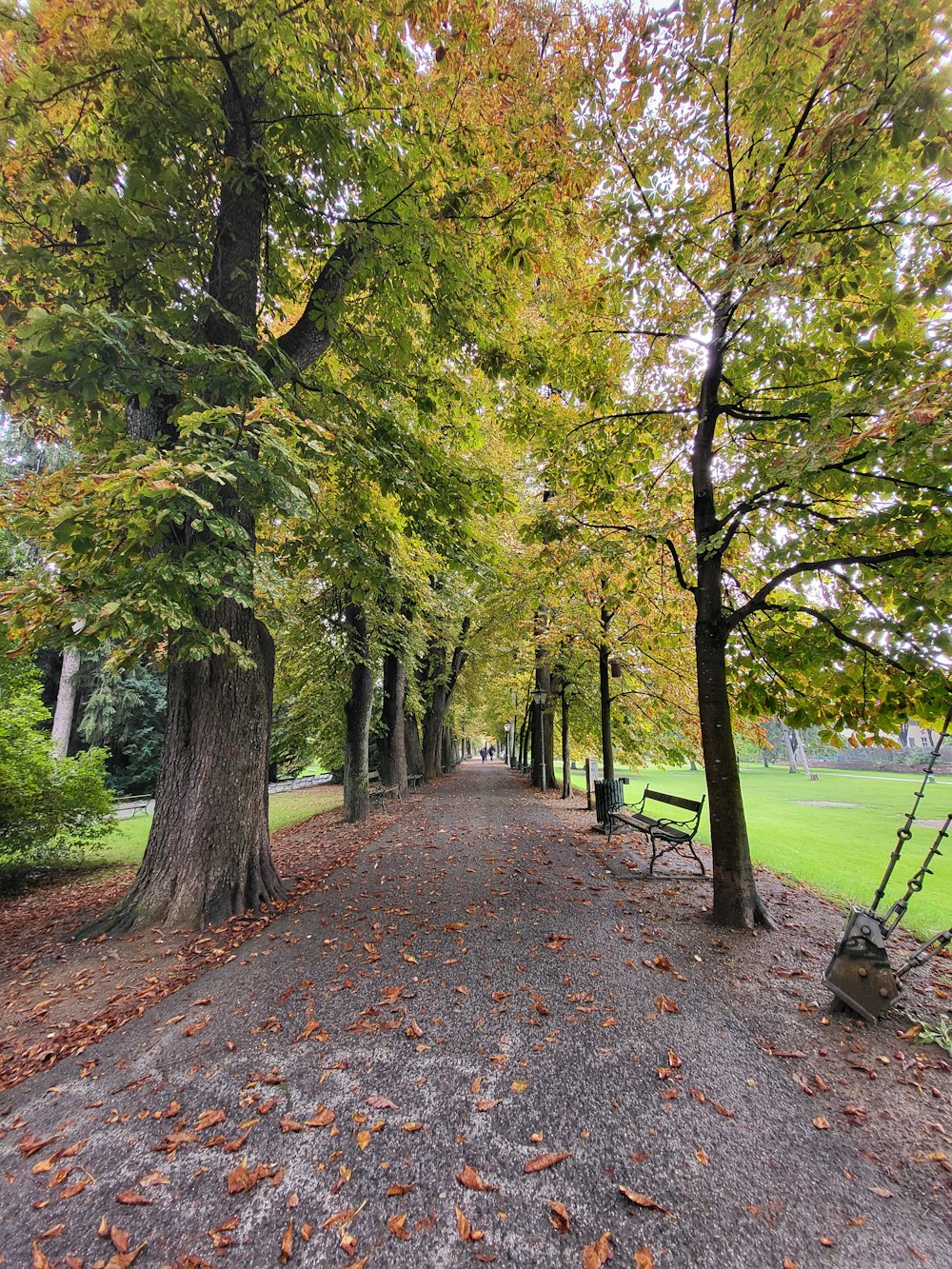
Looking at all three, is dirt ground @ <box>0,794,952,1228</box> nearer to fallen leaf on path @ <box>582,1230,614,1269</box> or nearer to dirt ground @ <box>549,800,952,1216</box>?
dirt ground @ <box>549,800,952,1216</box>

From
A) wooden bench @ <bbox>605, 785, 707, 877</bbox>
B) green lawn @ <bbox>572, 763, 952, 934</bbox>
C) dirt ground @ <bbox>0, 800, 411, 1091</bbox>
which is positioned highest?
wooden bench @ <bbox>605, 785, 707, 877</bbox>

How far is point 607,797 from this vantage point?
31.3 feet

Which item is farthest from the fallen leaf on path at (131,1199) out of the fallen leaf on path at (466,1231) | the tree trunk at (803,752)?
the tree trunk at (803,752)

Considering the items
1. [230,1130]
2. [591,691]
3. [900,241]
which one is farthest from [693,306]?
[591,691]

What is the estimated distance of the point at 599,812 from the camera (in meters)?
10.0

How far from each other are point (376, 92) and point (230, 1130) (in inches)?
302

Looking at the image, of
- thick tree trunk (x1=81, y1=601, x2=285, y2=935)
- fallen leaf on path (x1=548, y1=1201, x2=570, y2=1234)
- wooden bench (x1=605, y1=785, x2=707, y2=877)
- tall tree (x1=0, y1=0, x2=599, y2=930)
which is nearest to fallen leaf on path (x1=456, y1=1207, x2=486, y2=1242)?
fallen leaf on path (x1=548, y1=1201, x2=570, y2=1234)

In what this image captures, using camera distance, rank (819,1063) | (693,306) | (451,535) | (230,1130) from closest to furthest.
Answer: (230,1130)
(819,1063)
(693,306)
(451,535)

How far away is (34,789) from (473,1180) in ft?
24.5

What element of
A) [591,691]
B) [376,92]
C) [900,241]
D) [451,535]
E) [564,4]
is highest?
[564,4]

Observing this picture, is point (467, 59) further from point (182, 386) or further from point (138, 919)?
point (138, 919)

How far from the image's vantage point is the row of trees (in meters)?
3.66

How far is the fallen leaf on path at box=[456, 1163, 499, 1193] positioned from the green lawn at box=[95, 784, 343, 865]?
746 centimetres

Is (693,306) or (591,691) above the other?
(693,306)
